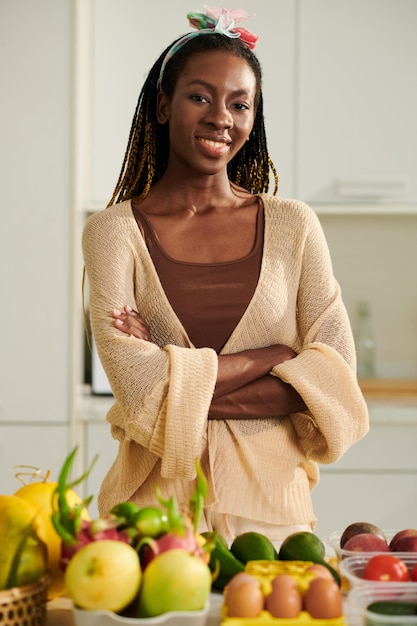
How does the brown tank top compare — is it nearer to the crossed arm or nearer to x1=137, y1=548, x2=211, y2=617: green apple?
the crossed arm

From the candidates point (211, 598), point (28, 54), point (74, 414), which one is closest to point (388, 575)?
point (211, 598)

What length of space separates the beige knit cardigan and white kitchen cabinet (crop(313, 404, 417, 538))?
4.49 ft

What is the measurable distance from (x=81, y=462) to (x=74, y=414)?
158 millimetres

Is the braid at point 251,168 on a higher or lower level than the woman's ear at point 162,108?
lower

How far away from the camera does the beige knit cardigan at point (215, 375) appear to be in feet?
5.12

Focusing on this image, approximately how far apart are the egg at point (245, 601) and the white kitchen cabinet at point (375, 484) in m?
2.11

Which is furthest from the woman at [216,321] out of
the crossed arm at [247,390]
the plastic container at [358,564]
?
the plastic container at [358,564]

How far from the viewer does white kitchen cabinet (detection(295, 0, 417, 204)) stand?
10.5 ft

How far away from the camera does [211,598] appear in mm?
1175

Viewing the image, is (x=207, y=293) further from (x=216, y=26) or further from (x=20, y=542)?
(x=20, y=542)

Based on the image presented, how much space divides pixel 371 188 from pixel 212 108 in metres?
1.70

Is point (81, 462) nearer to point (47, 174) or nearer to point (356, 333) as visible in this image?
point (47, 174)

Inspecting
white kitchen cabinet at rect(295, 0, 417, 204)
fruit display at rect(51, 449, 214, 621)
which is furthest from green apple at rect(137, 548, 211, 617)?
white kitchen cabinet at rect(295, 0, 417, 204)

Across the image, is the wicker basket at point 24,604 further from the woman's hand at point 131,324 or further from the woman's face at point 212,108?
the woman's face at point 212,108
